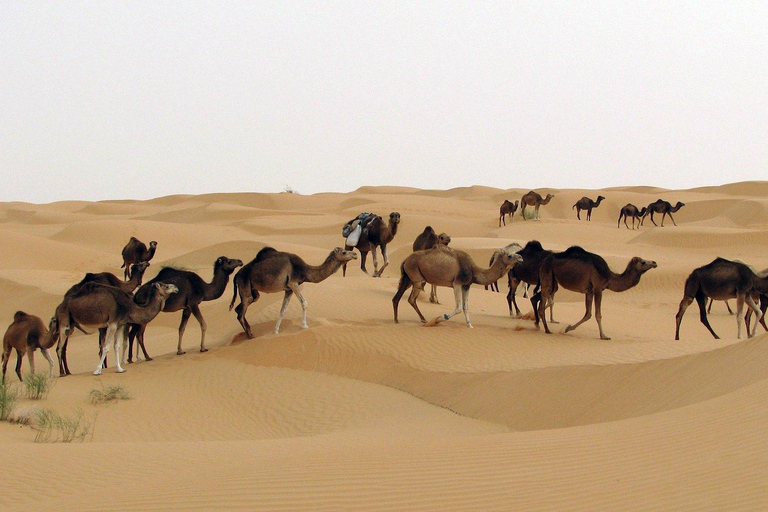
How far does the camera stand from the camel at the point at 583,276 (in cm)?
1374

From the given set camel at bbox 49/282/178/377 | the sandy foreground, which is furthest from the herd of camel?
the sandy foreground

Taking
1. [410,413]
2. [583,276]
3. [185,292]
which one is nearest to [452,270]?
[583,276]

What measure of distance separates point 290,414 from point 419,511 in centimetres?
664

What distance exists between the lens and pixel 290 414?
11117mm

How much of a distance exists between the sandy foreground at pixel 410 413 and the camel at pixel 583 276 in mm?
682

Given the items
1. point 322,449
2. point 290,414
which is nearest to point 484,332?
point 290,414

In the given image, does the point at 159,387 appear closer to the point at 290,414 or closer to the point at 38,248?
the point at 290,414

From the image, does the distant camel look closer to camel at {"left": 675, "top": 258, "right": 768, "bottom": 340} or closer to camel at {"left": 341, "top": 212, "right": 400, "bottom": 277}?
camel at {"left": 341, "top": 212, "right": 400, "bottom": 277}

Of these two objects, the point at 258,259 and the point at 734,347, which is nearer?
the point at 734,347

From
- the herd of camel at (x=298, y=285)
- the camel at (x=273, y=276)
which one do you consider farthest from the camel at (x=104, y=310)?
the camel at (x=273, y=276)

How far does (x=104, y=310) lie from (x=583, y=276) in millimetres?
8550

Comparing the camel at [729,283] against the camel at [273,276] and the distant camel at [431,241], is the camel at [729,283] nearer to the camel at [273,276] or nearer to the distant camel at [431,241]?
the distant camel at [431,241]

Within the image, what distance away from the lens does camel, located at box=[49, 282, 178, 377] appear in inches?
499

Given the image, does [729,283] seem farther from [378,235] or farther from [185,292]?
[185,292]
